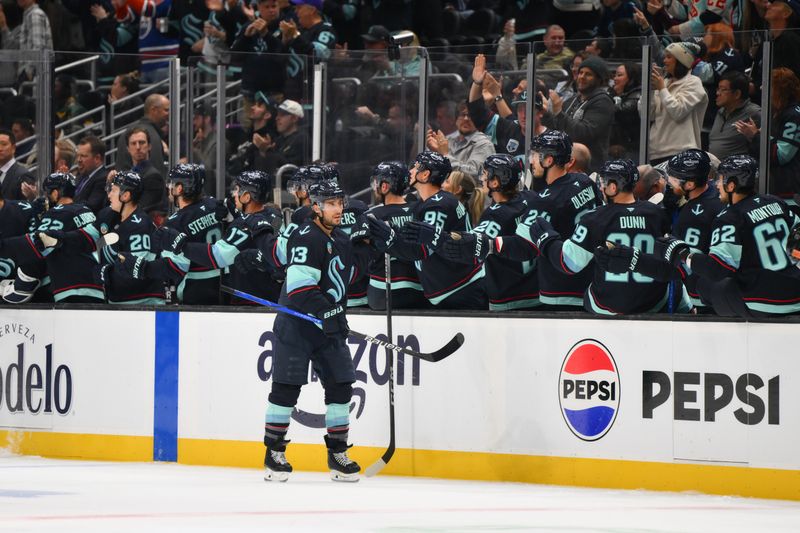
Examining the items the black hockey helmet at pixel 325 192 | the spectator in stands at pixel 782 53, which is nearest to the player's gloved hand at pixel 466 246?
the black hockey helmet at pixel 325 192

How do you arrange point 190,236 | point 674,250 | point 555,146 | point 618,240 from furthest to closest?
1. point 190,236
2. point 555,146
3. point 618,240
4. point 674,250

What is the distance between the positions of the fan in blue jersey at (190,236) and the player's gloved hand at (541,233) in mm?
2373

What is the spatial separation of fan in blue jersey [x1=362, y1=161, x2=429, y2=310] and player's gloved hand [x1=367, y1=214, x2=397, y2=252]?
2.08ft

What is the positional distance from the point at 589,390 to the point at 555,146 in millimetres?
1507

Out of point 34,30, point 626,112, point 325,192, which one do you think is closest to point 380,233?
point 325,192

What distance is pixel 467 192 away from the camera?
966cm

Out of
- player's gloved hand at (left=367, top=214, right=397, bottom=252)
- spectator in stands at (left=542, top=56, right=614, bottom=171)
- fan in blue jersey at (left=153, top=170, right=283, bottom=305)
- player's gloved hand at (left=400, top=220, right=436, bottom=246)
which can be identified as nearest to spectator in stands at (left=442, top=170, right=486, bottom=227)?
spectator in stands at (left=542, top=56, right=614, bottom=171)

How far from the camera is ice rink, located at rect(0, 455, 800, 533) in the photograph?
20.7 feet

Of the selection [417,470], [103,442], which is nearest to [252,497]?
[417,470]

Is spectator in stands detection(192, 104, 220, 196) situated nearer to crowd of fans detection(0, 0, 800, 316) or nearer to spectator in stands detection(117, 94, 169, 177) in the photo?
crowd of fans detection(0, 0, 800, 316)

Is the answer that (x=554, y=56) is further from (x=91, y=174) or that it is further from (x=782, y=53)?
(x=91, y=174)

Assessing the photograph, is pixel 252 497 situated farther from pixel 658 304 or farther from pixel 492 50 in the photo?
pixel 492 50

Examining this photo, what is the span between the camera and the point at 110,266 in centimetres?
984

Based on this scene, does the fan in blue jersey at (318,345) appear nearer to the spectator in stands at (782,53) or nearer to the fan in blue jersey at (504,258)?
the fan in blue jersey at (504,258)
